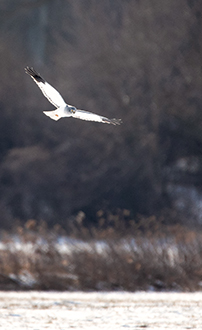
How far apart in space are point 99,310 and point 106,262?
170cm

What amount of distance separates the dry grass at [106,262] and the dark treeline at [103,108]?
4475mm

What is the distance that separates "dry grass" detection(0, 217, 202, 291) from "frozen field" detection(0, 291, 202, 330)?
31 centimetres

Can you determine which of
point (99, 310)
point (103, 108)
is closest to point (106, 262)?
point (99, 310)

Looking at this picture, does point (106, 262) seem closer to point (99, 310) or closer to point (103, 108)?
point (99, 310)

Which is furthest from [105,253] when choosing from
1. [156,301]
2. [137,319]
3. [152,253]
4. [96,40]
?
[96,40]

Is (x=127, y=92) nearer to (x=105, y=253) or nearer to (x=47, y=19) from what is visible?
(x=47, y=19)

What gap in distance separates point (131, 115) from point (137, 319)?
30.7 ft

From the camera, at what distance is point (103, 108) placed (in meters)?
18.8

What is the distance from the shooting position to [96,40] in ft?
61.4

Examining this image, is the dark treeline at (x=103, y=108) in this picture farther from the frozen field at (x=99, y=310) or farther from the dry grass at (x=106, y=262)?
the frozen field at (x=99, y=310)

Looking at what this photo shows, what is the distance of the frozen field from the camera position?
29.1 feet

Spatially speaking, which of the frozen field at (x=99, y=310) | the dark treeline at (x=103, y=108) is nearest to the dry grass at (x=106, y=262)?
the frozen field at (x=99, y=310)

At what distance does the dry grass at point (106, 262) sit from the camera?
11.3 meters

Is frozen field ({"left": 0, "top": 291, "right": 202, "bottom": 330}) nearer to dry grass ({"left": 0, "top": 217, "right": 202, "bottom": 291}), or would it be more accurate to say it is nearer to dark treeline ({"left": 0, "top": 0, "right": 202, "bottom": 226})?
dry grass ({"left": 0, "top": 217, "right": 202, "bottom": 291})
